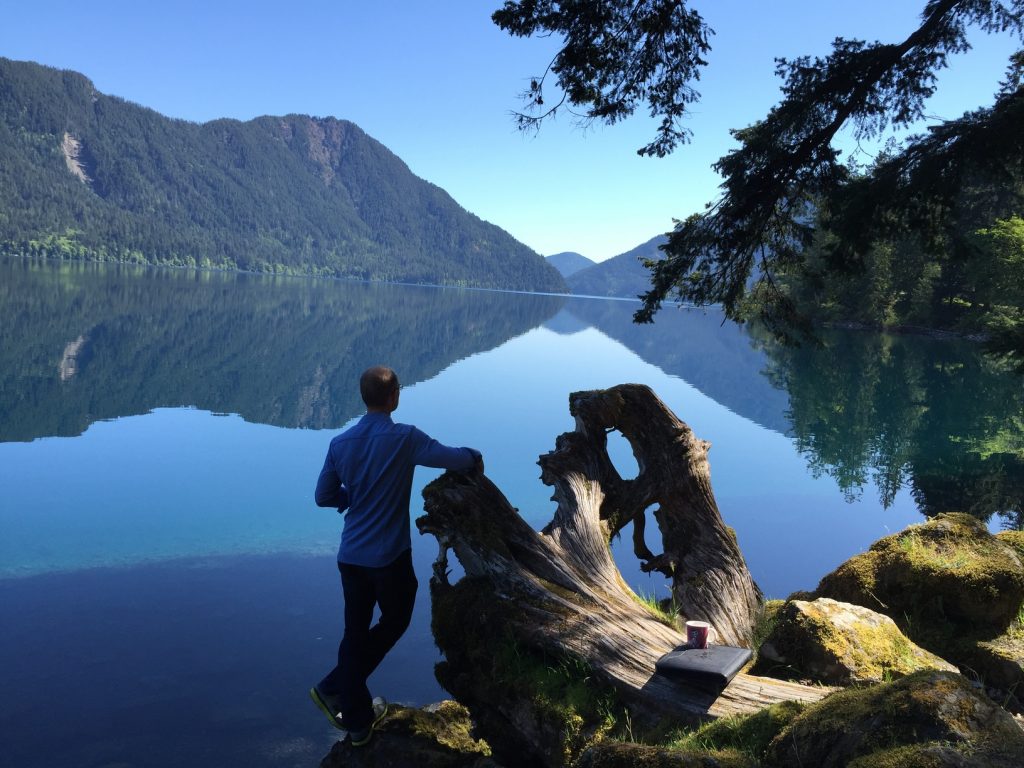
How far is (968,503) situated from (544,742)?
1212 centimetres

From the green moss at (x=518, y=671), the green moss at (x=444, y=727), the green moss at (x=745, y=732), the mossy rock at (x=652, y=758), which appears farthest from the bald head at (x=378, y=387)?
the green moss at (x=745, y=732)

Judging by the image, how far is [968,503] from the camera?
43.5 ft

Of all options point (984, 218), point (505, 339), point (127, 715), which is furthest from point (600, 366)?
point (984, 218)

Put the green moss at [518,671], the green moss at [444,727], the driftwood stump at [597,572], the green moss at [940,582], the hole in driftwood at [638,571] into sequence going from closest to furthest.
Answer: the green moss at [518,671] < the driftwood stump at [597,572] < the green moss at [444,727] < the green moss at [940,582] < the hole in driftwood at [638,571]

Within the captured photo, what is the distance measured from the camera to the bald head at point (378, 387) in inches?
167

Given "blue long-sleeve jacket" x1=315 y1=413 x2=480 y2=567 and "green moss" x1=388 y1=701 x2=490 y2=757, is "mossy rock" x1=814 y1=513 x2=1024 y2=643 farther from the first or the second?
"blue long-sleeve jacket" x1=315 y1=413 x2=480 y2=567

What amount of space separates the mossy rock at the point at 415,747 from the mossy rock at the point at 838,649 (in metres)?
2.07

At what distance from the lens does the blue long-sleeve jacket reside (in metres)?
4.22

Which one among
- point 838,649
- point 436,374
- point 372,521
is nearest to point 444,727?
point 372,521

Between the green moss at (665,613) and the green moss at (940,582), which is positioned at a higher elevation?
the green moss at (940,582)

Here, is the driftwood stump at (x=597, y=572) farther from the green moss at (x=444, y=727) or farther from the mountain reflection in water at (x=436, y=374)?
the mountain reflection in water at (x=436, y=374)

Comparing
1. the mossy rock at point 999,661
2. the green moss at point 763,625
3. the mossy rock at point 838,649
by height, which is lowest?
the green moss at point 763,625

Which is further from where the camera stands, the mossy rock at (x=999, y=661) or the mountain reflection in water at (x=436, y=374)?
the mountain reflection in water at (x=436, y=374)

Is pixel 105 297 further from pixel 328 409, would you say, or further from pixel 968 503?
pixel 968 503
